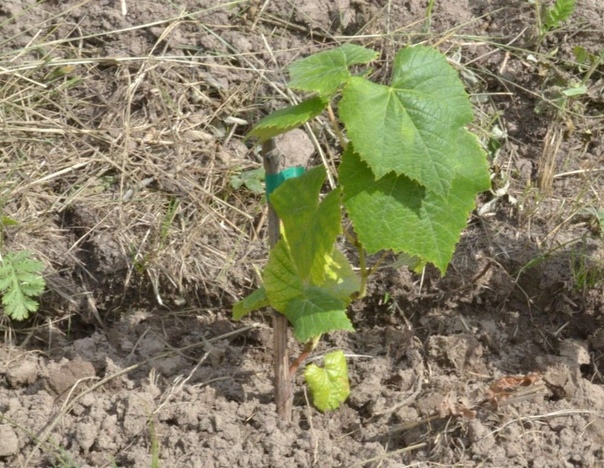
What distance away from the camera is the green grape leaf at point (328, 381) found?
2.48m

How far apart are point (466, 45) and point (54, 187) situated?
1.67 meters

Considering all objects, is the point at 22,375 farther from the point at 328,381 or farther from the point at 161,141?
the point at 161,141

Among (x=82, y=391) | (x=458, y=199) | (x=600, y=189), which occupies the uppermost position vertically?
(x=458, y=199)

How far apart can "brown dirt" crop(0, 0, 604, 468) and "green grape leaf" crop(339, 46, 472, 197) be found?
29.5 inches

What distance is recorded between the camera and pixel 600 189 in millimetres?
3295

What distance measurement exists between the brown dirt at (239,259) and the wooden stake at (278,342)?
50 mm

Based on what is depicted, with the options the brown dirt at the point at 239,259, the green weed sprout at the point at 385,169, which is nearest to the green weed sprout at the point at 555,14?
the brown dirt at the point at 239,259

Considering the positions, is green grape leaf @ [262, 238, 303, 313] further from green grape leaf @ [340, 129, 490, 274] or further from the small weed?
the small weed

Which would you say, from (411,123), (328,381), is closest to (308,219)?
(411,123)

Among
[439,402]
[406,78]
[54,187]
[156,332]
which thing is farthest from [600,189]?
[54,187]

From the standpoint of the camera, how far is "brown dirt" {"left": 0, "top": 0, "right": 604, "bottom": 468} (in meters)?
2.48

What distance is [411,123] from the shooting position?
212 centimetres

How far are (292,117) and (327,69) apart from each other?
0.16m

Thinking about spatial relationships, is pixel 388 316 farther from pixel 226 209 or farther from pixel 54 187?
pixel 54 187
